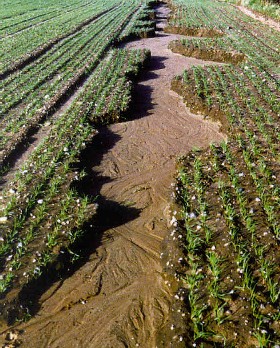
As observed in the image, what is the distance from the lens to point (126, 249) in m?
7.11

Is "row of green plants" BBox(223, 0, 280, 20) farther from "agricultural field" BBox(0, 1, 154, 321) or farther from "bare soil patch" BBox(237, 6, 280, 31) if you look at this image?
"agricultural field" BBox(0, 1, 154, 321)

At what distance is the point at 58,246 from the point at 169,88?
1115cm

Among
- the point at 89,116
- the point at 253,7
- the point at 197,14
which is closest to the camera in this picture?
the point at 89,116

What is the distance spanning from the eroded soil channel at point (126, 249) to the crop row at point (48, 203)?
0.50m

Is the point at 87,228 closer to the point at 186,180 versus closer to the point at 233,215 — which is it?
the point at 186,180

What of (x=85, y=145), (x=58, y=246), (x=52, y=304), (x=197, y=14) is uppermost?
(x=197, y=14)

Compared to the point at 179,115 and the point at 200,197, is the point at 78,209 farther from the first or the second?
the point at 179,115

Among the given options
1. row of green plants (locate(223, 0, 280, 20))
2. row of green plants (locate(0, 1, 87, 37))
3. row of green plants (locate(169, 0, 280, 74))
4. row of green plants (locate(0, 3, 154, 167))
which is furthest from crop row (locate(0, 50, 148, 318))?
row of green plants (locate(223, 0, 280, 20))

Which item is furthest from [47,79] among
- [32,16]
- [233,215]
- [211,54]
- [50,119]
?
[32,16]

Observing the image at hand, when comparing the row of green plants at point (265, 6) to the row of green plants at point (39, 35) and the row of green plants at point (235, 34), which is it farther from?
the row of green plants at point (39, 35)

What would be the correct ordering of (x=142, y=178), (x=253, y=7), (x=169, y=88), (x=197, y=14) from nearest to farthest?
(x=142, y=178), (x=169, y=88), (x=197, y=14), (x=253, y=7)

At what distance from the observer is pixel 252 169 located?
874cm

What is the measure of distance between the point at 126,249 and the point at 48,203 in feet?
7.32

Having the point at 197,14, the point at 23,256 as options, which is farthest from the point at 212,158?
the point at 197,14
